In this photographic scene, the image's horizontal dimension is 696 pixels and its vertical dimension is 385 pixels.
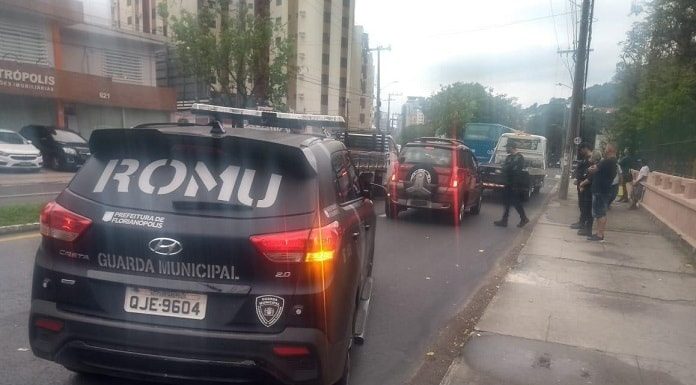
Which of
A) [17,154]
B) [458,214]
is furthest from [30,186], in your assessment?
[458,214]

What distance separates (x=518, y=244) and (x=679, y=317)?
438 cm

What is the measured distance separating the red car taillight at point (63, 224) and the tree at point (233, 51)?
17779 mm

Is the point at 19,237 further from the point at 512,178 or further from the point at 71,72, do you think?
the point at 71,72

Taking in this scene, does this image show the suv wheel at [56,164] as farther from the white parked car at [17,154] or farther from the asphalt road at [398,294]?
the asphalt road at [398,294]

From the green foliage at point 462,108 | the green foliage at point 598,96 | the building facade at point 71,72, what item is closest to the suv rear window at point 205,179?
the building facade at point 71,72

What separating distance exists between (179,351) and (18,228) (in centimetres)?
705

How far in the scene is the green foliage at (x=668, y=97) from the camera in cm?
1288

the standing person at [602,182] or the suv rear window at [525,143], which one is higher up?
the suv rear window at [525,143]

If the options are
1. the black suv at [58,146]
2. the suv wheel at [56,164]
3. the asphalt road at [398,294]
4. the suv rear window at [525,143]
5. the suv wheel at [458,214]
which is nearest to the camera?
the asphalt road at [398,294]

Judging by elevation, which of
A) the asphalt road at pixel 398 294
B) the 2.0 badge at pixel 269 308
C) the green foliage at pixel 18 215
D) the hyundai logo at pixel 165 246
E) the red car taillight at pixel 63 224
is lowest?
the asphalt road at pixel 398 294

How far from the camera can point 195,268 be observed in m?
2.96

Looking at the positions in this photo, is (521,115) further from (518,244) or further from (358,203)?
(358,203)

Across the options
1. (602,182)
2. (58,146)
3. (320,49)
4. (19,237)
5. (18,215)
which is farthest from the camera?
(320,49)

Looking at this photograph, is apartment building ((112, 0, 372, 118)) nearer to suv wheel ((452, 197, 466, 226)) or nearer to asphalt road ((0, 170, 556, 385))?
suv wheel ((452, 197, 466, 226))
